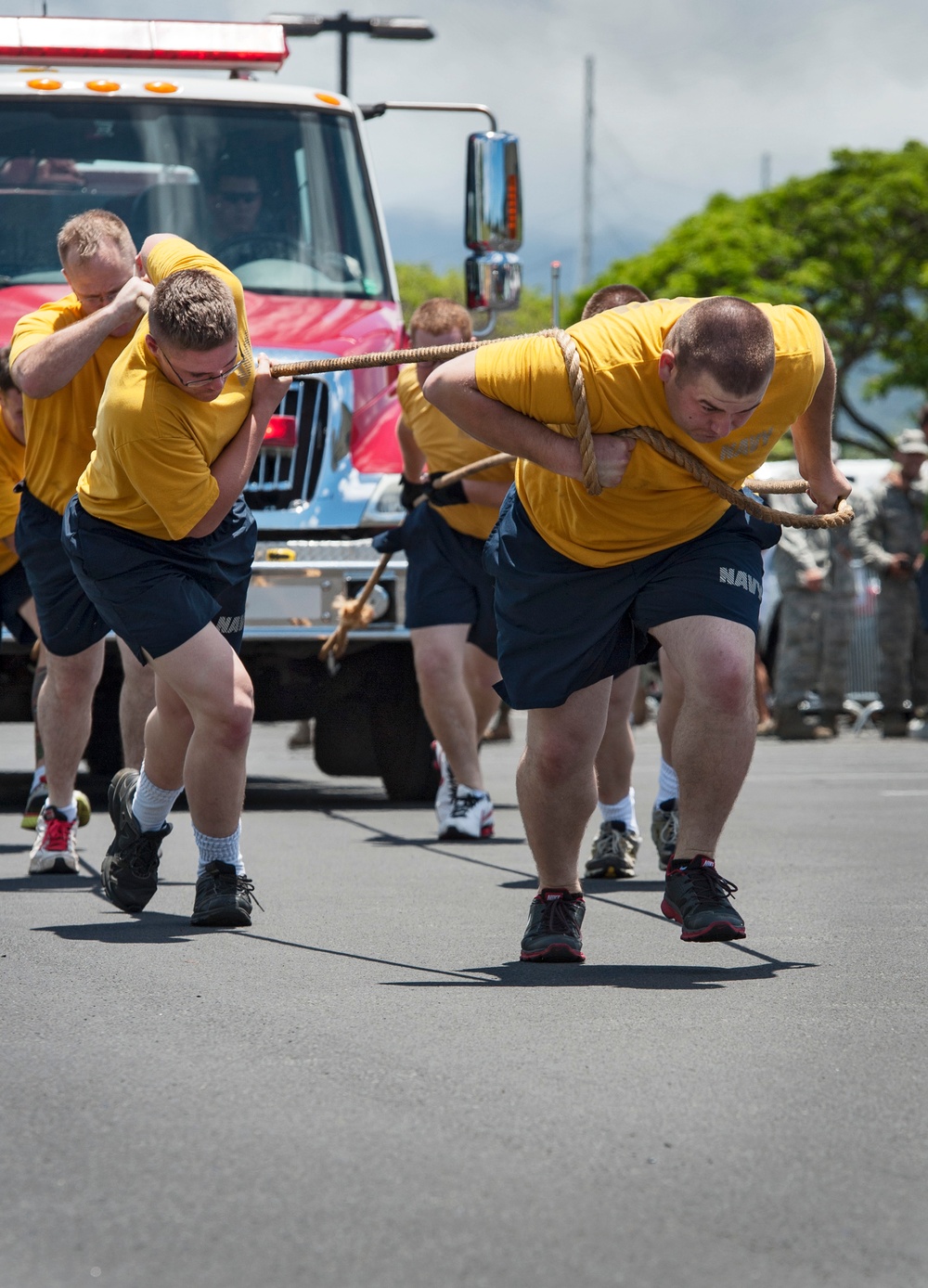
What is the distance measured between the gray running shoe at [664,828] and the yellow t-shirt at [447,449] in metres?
1.66

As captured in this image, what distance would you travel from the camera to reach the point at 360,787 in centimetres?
1176

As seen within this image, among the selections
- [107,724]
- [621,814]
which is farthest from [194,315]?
[107,724]

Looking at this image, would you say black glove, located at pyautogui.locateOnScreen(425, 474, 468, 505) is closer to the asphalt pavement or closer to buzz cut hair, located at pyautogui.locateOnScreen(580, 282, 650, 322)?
buzz cut hair, located at pyautogui.locateOnScreen(580, 282, 650, 322)

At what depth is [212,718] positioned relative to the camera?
5.24m

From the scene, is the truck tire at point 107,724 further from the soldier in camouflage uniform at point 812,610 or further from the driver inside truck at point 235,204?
the soldier in camouflage uniform at point 812,610

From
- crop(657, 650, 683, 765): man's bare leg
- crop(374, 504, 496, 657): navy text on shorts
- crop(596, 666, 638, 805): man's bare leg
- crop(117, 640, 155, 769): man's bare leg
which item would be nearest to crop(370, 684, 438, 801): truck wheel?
crop(374, 504, 496, 657): navy text on shorts

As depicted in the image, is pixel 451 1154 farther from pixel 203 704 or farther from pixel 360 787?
pixel 360 787

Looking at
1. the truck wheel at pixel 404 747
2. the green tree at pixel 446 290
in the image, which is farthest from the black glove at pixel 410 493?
the green tree at pixel 446 290

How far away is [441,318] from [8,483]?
6.01 feet

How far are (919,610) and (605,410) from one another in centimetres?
1030

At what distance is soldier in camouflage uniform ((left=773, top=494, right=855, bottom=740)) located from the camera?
14.3 m

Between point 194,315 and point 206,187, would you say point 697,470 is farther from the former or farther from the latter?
point 206,187

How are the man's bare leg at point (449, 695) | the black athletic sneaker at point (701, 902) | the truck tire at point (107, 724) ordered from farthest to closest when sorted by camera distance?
the truck tire at point (107, 724) → the man's bare leg at point (449, 695) → the black athletic sneaker at point (701, 902)

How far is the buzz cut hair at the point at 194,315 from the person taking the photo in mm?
4812
